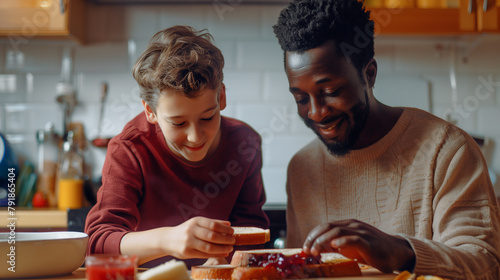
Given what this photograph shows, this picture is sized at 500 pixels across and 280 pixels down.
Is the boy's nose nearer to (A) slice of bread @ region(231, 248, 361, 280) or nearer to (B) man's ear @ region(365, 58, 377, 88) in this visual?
(A) slice of bread @ region(231, 248, 361, 280)

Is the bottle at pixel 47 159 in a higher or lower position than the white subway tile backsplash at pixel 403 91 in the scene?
lower

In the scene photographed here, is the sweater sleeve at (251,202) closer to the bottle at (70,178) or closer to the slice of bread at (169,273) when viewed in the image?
the slice of bread at (169,273)

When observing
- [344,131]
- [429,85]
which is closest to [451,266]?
[344,131]

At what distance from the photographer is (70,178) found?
238cm

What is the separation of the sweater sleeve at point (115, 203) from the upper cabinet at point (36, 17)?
1250 mm

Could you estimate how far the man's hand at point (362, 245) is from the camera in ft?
2.94

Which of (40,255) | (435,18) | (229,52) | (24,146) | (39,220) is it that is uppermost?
(435,18)

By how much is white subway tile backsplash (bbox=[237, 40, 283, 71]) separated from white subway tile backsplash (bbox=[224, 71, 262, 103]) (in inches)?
1.8

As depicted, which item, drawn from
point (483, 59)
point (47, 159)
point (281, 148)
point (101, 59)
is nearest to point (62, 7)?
point (101, 59)

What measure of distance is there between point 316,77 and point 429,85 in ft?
5.23

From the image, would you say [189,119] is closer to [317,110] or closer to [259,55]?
[317,110]

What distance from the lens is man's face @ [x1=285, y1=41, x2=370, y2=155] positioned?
48.2 inches

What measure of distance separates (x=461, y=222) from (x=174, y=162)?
73 cm

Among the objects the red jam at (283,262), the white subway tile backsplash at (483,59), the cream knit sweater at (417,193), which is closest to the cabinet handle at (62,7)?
the cream knit sweater at (417,193)
